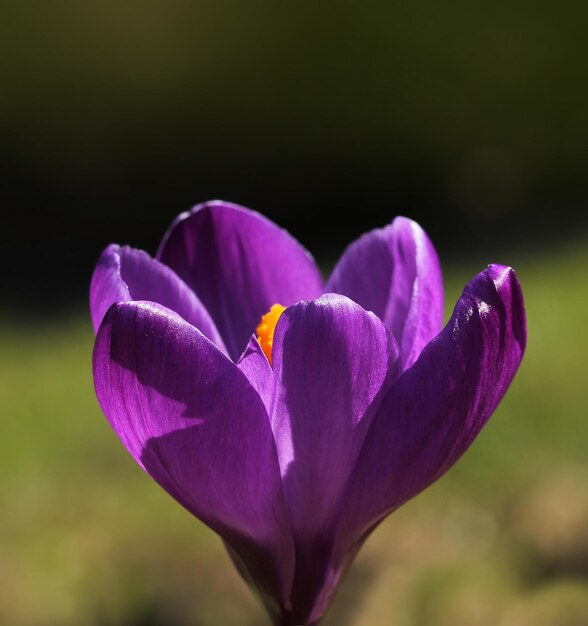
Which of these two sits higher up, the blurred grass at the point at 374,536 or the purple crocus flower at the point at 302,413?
the purple crocus flower at the point at 302,413

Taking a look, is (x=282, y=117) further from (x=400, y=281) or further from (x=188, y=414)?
(x=188, y=414)

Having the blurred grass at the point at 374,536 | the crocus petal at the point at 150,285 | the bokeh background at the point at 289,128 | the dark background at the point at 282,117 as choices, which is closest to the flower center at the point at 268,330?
the crocus petal at the point at 150,285

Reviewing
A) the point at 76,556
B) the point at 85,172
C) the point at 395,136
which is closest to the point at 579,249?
the point at 395,136

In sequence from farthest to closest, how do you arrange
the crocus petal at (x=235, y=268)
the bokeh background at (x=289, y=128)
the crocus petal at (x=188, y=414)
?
1. the bokeh background at (x=289, y=128)
2. the crocus petal at (x=235, y=268)
3. the crocus petal at (x=188, y=414)

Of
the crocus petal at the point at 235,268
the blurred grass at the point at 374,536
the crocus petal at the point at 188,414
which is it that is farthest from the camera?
the blurred grass at the point at 374,536

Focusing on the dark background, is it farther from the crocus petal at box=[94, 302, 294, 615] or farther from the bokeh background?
the crocus petal at box=[94, 302, 294, 615]

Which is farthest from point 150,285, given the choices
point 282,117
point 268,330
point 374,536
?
point 282,117

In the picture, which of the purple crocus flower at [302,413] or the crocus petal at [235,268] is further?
the crocus petal at [235,268]

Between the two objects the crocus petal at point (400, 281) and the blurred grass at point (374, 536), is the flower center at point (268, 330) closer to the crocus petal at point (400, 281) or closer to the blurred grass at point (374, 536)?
the crocus petal at point (400, 281)
